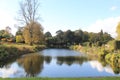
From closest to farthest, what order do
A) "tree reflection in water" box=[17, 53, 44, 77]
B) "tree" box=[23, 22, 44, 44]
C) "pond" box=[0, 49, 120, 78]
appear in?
"pond" box=[0, 49, 120, 78] < "tree reflection in water" box=[17, 53, 44, 77] < "tree" box=[23, 22, 44, 44]

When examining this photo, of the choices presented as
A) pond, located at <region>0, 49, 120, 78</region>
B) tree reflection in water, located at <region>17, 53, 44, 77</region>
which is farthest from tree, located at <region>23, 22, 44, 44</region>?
pond, located at <region>0, 49, 120, 78</region>

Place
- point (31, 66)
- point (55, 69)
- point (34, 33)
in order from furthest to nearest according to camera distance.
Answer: point (34, 33)
point (31, 66)
point (55, 69)

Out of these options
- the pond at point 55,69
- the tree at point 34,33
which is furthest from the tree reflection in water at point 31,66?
the tree at point 34,33

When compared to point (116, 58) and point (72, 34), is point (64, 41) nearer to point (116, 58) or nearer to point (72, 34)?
point (72, 34)

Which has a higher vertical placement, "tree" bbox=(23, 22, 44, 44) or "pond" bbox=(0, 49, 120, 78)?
"tree" bbox=(23, 22, 44, 44)

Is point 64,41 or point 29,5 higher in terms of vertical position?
point 29,5

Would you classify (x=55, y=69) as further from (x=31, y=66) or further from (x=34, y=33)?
(x=34, y=33)

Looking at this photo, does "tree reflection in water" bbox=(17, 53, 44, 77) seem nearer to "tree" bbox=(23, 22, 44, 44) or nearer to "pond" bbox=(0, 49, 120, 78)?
"pond" bbox=(0, 49, 120, 78)

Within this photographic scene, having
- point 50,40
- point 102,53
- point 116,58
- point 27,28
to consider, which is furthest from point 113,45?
point 50,40

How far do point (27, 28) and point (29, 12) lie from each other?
3.33m

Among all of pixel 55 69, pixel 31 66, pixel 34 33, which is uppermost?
pixel 34 33

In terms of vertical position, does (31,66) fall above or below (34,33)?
below

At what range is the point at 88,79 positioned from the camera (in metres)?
10.9

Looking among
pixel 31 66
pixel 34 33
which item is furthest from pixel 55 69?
pixel 34 33
